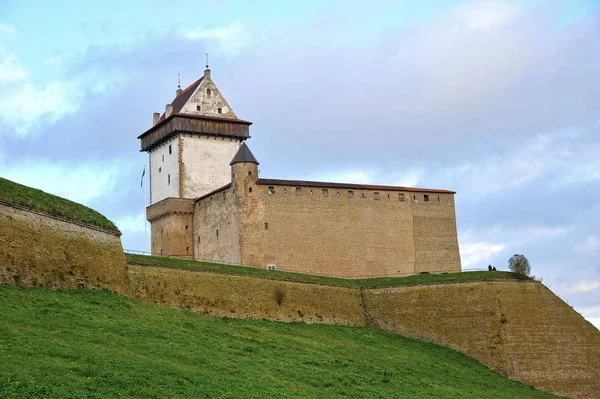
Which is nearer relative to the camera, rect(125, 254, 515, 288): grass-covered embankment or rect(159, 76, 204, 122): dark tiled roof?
rect(125, 254, 515, 288): grass-covered embankment

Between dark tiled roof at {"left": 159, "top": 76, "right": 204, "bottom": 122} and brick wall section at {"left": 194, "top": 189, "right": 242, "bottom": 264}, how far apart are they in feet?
24.4

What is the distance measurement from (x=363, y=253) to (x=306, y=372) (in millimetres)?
24879

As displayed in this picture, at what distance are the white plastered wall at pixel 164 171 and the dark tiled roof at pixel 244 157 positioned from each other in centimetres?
645

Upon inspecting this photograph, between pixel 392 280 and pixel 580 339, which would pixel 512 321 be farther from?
pixel 392 280

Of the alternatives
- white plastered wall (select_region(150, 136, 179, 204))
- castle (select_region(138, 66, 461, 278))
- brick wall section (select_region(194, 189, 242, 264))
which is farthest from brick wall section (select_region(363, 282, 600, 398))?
white plastered wall (select_region(150, 136, 179, 204))

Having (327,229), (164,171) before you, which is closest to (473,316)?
(327,229)

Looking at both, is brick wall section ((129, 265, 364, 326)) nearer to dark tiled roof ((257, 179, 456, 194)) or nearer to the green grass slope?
the green grass slope

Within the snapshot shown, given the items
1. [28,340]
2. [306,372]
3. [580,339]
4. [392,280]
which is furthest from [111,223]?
[580,339]

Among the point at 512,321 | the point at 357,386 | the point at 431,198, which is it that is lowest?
the point at 357,386

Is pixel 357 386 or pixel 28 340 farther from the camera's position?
pixel 357 386

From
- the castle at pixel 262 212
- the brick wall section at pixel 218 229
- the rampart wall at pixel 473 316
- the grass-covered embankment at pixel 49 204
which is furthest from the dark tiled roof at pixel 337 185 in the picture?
the grass-covered embankment at pixel 49 204

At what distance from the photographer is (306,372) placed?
106ft

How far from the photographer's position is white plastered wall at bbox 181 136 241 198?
60094 millimetres

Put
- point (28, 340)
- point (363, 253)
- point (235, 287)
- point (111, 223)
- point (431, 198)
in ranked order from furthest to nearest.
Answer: point (431, 198) → point (363, 253) → point (235, 287) → point (111, 223) → point (28, 340)
